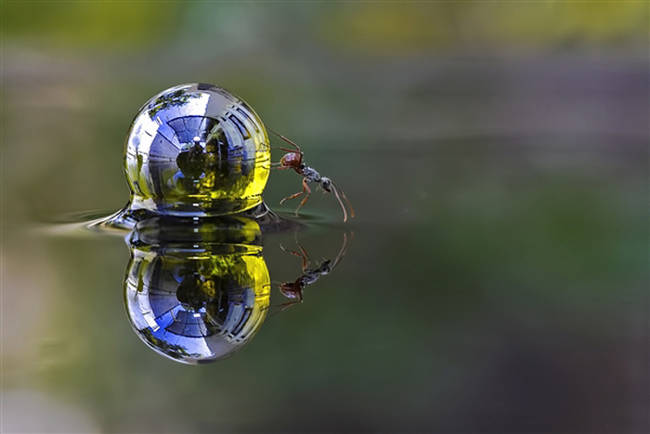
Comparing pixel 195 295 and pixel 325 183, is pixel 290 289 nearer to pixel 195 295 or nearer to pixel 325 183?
pixel 195 295

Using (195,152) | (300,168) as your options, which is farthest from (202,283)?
(300,168)

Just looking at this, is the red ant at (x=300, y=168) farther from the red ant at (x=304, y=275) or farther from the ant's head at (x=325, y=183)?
the red ant at (x=304, y=275)

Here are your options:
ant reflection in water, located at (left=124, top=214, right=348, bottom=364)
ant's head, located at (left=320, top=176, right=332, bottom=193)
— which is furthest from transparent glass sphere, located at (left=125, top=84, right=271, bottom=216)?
ant's head, located at (left=320, top=176, right=332, bottom=193)

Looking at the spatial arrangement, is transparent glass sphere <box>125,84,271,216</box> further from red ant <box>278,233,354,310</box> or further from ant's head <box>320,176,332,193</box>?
ant's head <box>320,176,332,193</box>

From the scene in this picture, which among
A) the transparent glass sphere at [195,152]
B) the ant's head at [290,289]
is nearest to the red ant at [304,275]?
the ant's head at [290,289]

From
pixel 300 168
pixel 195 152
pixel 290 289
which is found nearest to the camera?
pixel 290 289

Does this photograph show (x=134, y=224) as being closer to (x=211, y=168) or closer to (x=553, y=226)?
(x=211, y=168)
